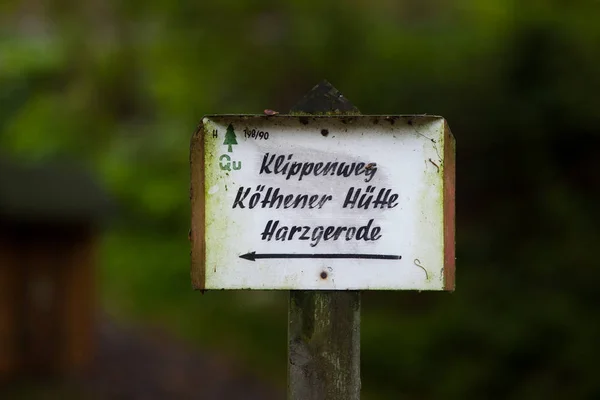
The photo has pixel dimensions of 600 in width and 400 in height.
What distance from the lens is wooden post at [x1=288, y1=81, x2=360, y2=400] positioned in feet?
6.73

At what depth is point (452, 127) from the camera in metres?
10.8

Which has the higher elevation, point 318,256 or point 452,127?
point 452,127

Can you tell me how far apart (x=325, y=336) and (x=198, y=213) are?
443mm

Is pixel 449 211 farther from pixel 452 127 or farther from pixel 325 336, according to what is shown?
pixel 452 127
